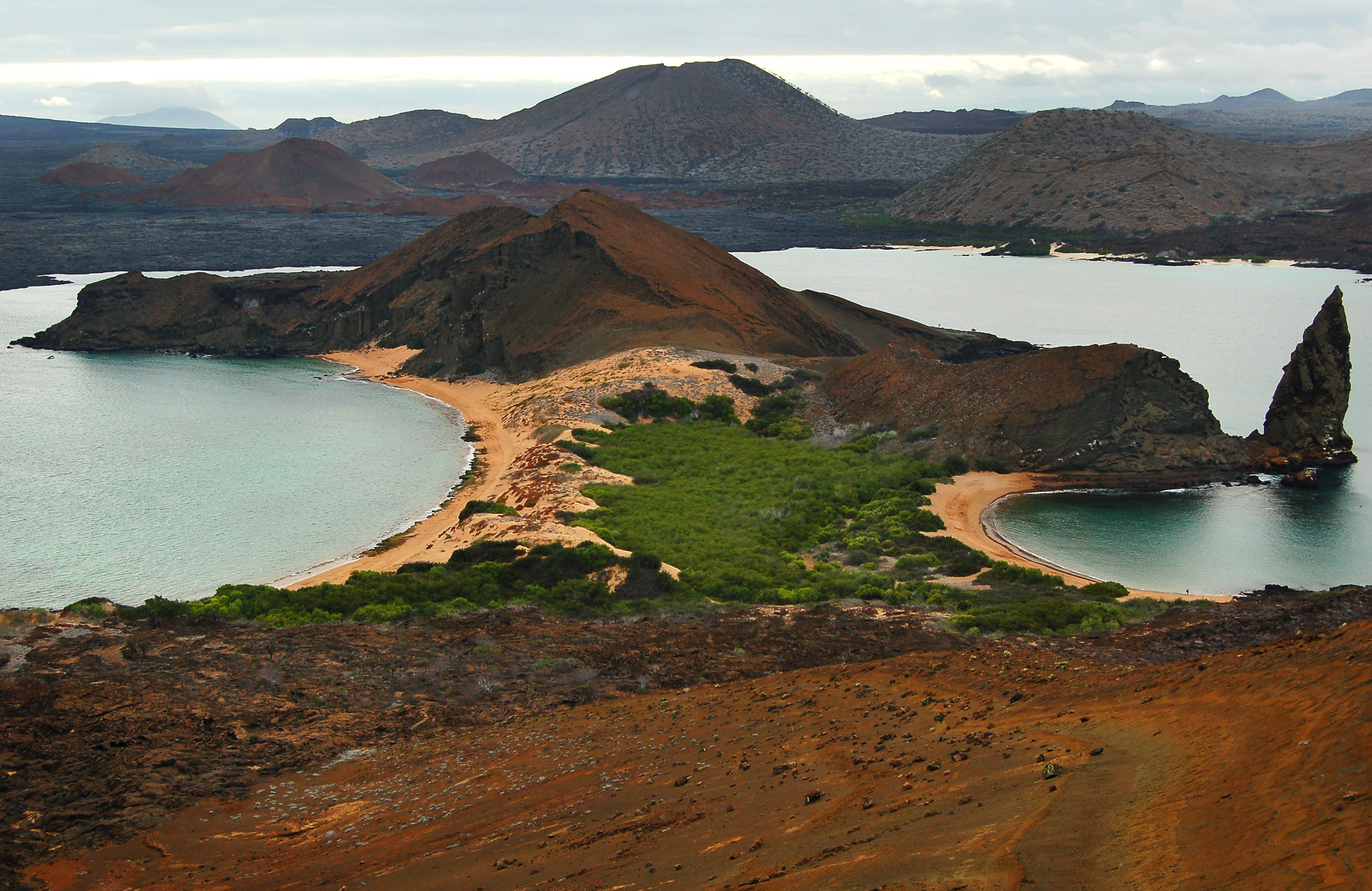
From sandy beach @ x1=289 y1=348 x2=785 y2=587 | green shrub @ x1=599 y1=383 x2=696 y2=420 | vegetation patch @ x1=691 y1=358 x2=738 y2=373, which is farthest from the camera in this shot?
vegetation patch @ x1=691 y1=358 x2=738 y2=373

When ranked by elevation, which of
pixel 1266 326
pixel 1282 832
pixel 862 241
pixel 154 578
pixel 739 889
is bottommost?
pixel 154 578

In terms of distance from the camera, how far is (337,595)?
2462 centimetres

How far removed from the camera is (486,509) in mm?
32156

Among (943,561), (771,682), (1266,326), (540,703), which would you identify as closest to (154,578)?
(540,703)

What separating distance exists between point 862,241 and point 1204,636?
4414 inches

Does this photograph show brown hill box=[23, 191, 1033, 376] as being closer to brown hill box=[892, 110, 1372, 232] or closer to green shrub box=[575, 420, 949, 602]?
green shrub box=[575, 420, 949, 602]

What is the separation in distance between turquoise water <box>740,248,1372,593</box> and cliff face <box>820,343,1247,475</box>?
2217 mm

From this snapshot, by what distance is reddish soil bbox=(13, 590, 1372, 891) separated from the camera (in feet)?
30.8

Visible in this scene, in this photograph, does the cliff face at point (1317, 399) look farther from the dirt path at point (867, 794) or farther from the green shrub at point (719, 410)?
the dirt path at point (867, 794)

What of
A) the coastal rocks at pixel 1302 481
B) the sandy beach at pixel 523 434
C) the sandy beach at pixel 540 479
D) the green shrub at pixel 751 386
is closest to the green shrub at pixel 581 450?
the sandy beach at pixel 523 434

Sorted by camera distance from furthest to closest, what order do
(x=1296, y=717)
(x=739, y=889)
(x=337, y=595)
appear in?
(x=337, y=595), (x=1296, y=717), (x=739, y=889)

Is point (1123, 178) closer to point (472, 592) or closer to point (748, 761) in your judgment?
point (472, 592)

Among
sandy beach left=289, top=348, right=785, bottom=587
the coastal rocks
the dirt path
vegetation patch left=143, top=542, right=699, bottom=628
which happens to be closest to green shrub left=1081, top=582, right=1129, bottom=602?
the dirt path

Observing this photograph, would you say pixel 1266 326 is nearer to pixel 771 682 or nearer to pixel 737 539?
pixel 737 539
